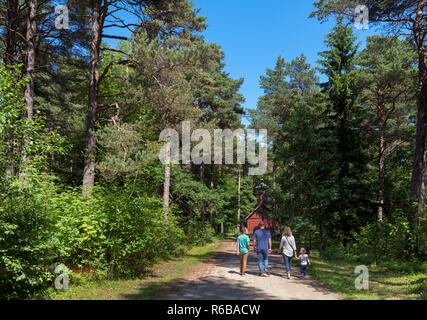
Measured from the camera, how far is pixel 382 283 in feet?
29.7

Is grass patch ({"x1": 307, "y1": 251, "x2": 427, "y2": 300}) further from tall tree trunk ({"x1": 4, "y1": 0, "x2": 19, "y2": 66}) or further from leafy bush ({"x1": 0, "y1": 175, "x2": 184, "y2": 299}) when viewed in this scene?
tall tree trunk ({"x1": 4, "y1": 0, "x2": 19, "y2": 66})

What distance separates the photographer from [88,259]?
25.8 feet

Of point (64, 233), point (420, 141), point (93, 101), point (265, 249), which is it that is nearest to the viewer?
point (64, 233)

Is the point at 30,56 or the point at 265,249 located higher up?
the point at 30,56

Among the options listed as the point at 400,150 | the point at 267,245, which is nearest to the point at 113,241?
the point at 267,245

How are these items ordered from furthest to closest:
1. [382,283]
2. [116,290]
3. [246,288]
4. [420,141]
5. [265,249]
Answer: [420,141], [265,249], [382,283], [246,288], [116,290]

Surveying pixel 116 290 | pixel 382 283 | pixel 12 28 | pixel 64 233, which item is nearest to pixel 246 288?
pixel 116 290

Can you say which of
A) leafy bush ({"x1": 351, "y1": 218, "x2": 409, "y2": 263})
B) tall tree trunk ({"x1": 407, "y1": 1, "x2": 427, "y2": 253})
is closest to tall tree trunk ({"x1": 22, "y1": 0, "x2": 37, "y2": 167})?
tall tree trunk ({"x1": 407, "y1": 1, "x2": 427, "y2": 253})

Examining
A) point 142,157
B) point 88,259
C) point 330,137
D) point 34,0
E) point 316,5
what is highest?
point 316,5

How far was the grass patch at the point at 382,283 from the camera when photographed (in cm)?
733

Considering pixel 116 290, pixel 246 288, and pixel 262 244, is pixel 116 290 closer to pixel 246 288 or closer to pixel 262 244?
pixel 246 288

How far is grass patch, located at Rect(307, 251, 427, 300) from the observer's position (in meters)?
7.33

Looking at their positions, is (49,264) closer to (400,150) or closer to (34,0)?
(34,0)

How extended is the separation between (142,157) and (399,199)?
26.2 metres
